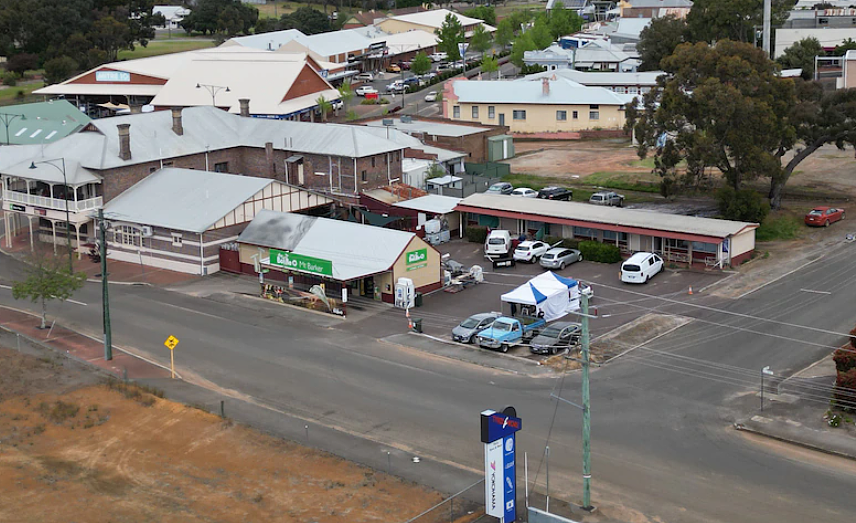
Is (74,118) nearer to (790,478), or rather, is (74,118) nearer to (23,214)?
(23,214)

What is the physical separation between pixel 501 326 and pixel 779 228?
23940mm

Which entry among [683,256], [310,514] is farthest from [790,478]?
[683,256]

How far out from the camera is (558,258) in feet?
185

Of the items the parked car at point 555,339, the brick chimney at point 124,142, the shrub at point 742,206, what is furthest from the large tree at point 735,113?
the brick chimney at point 124,142

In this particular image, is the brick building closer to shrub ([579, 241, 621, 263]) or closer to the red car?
shrub ([579, 241, 621, 263])

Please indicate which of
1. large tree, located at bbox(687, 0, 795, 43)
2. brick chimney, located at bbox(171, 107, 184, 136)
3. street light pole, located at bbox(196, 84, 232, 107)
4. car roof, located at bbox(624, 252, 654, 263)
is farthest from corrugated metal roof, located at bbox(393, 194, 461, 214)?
large tree, located at bbox(687, 0, 795, 43)

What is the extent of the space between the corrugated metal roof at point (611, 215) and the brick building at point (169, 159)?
339 inches

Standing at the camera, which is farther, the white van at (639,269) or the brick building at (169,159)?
the brick building at (169,159)

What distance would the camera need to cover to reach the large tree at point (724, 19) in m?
114

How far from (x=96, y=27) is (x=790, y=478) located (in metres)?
128

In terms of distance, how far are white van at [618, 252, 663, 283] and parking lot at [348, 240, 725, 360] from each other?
35 cm

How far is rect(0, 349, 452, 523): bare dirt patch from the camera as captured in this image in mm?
30375

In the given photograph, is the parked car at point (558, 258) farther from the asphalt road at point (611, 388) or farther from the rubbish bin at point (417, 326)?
the rubbish bin at point (417, 326)

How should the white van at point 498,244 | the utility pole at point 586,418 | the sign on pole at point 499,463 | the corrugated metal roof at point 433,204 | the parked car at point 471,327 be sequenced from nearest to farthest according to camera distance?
the utility pole at point 586,418 → the sign on pole at point 499,463 → the parked car at point 471,327 → the white van at point 498,244 → the corrugated metal roof at point 433,204
